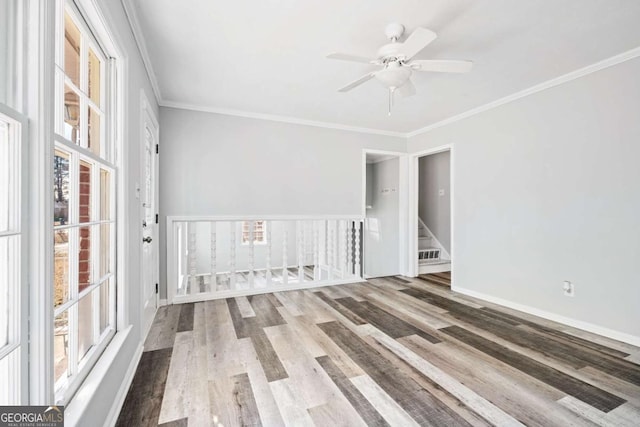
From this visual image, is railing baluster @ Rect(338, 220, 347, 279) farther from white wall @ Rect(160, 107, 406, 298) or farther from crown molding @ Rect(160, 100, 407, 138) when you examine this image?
crown molding @ Rect(160, 100, 407, 138)

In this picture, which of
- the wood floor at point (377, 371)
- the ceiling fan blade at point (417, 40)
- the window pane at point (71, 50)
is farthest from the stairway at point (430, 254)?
the window pane at point (71, 50)

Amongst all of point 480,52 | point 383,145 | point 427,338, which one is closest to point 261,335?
point 427,338

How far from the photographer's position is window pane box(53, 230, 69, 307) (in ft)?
3.76

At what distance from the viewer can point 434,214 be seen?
5801 millimetres

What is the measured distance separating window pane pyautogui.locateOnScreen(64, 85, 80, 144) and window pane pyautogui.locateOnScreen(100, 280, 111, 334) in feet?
2.67

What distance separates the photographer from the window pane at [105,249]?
1.60m

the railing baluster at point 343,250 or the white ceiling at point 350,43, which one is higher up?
the white ceiling at point 350,43

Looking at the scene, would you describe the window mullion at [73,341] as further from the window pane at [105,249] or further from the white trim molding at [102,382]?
the window pane at [105,249]

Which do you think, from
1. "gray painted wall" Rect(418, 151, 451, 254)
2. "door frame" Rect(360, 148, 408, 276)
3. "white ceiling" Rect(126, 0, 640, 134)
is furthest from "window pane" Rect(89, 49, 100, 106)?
"gray painted wall" Rect(418, 151, 451, 254)

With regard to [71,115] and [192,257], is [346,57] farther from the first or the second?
[192,257]

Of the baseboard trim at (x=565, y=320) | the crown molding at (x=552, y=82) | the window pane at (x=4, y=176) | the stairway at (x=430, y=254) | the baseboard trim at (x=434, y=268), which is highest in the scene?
the crown molding at (x=552, y=82)

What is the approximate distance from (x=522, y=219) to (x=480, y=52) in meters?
1.83

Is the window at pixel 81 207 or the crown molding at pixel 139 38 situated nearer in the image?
the window at pixel 81 207

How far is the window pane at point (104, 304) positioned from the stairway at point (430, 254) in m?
4.48
